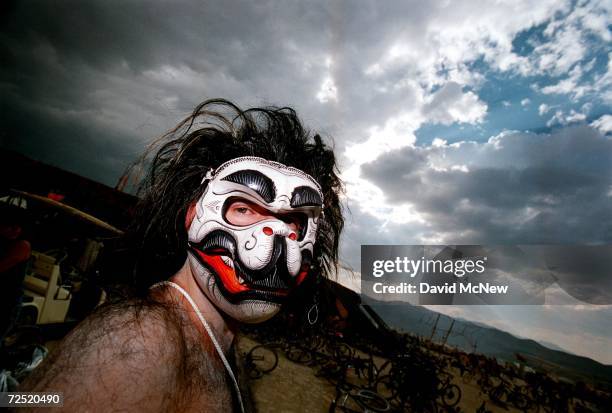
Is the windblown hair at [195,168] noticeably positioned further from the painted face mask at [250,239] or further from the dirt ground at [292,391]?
the dirt ground at [292,391]

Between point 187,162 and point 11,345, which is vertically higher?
point 187,162

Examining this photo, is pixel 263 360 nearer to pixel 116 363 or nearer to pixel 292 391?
pixel 292 391

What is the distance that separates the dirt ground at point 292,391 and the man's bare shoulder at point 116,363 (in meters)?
4.42

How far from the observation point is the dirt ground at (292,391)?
6.36 metres

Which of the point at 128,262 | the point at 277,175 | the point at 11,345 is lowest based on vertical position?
the point at 11,345

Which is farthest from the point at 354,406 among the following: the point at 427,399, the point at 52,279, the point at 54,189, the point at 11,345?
the point at 54,189

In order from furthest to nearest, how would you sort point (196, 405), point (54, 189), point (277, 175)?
1. point (54, 189)
2. point (277, 175)
3. point (196, 405)

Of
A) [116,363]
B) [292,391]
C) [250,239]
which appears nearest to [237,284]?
A: [250,239]

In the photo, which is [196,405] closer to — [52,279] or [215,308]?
[215,308]

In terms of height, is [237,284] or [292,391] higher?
[237,284]

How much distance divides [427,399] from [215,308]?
7.18 metres

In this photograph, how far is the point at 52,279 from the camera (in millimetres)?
6109

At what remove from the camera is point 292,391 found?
730 centimetres

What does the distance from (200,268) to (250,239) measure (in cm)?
37
